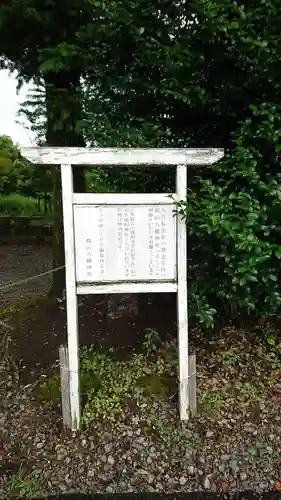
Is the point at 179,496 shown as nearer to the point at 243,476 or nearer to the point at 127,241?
the point at 243,476

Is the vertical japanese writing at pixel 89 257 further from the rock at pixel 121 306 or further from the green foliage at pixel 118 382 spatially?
the rock at pixel 121 306

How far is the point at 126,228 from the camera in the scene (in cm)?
256

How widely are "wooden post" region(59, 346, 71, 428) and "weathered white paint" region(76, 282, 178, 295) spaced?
42 cm

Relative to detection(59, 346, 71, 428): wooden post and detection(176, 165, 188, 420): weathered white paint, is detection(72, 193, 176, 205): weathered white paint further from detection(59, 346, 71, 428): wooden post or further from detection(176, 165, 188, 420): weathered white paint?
detection(59, 346, 71, 428): wooden post

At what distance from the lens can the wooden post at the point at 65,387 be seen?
8.59 feet

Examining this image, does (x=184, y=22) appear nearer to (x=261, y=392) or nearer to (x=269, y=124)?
(x=269, y=124)

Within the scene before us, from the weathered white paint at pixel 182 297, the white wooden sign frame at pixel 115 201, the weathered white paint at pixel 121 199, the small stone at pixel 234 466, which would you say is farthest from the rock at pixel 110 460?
the weathered white paint at pixel 121 199

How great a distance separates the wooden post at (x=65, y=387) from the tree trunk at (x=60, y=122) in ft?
5.28

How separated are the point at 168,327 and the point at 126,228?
4.26 feet

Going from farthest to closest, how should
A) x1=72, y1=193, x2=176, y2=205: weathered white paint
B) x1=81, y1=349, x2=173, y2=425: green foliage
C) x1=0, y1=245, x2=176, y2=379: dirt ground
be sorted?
x1=0, y1=245, x2=176, y2=379: dirt ground < x1=81, y1=349, x2=173, y2=425: green foliage < x1=72, y1=193, x2=176, y2=205: weathered white paint

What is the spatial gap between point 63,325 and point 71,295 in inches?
54.9

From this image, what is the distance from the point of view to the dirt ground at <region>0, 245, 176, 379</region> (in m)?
3.38

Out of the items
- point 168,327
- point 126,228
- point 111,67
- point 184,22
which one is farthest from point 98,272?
point 184,22

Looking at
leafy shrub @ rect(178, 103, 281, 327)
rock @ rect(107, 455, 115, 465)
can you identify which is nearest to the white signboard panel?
leafy shrub @ rect(178, 103, 281, 327)
